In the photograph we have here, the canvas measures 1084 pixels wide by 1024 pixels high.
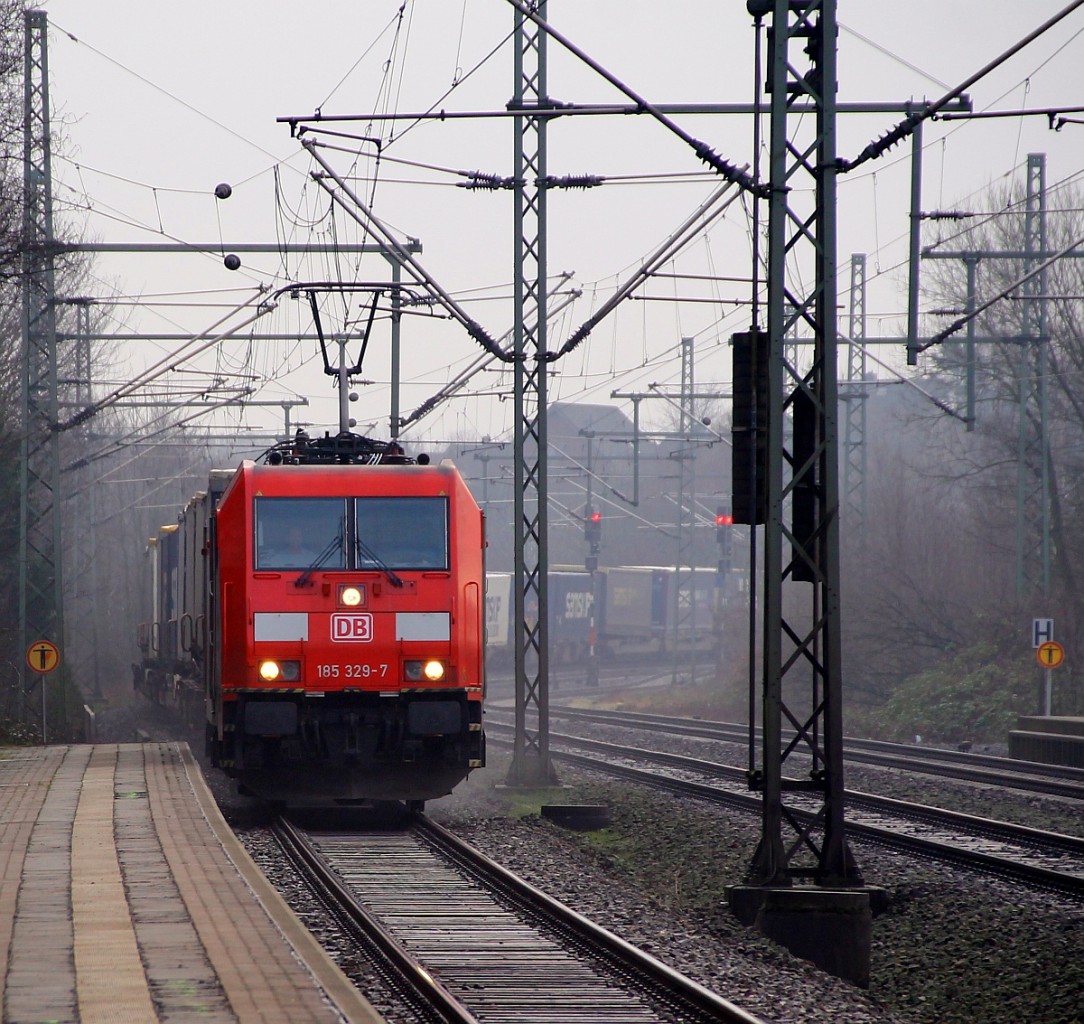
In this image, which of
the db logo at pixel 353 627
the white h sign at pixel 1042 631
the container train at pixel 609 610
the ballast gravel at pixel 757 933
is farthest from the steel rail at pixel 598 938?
the container train at pixel 609 610

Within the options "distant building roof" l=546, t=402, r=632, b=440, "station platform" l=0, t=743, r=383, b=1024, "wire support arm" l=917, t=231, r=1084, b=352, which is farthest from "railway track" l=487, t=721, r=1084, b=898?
"distant building roof" l=546, t=402, r=632, b=440

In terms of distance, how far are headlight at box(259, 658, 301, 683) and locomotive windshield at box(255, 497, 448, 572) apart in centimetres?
87

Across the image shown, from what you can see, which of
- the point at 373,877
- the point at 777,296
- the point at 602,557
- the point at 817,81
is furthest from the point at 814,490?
the point at 602,557

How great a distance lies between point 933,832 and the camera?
15648mm

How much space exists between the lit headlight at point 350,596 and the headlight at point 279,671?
0.69 meters

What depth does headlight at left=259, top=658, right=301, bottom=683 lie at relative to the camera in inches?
565

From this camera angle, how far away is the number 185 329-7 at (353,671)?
1443cm

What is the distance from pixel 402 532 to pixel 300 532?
932mm

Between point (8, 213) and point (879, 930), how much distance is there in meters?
18.1

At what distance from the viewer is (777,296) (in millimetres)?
10930

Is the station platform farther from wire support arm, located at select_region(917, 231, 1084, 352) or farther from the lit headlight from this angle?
wire support arm, located at select_region(917, 231, 1084, 352)

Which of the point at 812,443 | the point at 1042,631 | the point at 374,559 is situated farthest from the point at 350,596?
the point at 1042,631

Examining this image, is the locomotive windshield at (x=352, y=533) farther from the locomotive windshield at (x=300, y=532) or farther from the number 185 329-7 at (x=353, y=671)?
the number 185 329-7 at (x=353, y=671)

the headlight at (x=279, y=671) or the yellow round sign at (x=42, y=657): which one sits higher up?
the headlight at (x=279, y=671)
